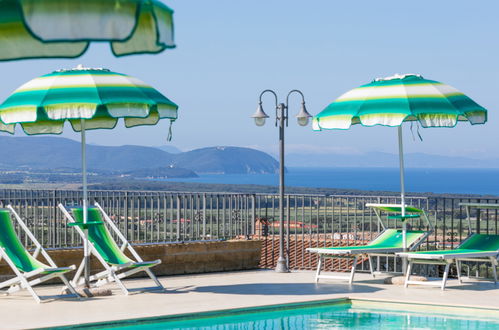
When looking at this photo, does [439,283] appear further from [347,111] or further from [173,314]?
[173,314]

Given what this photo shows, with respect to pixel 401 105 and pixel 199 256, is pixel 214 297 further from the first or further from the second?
pixel 401 105

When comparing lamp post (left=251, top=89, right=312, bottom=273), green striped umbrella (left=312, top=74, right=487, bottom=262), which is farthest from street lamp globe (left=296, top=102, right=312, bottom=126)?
green striped umbrella (left=312, top=74, right=487, bottom=262)

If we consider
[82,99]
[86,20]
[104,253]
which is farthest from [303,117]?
[86,20]

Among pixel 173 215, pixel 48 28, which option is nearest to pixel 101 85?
pixel 173 215

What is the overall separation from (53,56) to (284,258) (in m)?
8.57

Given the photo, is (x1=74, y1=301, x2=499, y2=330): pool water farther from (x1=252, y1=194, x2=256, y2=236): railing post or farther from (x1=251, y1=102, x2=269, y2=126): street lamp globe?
(x1=252, y1=194, x2=256, y2=236): railing post

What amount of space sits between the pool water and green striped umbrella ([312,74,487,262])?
2.14m

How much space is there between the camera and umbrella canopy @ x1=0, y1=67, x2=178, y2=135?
960 centimetres

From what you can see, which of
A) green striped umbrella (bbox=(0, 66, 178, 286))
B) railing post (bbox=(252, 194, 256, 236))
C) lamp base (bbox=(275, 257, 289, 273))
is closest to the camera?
green striped umbrella (bbox=(0, 66, 178, 286))

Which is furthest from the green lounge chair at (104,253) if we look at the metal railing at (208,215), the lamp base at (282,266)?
the lamp base at (282,266)

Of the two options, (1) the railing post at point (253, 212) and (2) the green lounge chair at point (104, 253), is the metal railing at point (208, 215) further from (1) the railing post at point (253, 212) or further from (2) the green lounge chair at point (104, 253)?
(2) the green lounge chair at point (104, 253)

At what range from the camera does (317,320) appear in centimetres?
960

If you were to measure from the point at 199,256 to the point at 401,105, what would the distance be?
4221mm

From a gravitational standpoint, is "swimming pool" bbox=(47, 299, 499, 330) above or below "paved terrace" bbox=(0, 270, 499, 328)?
below
